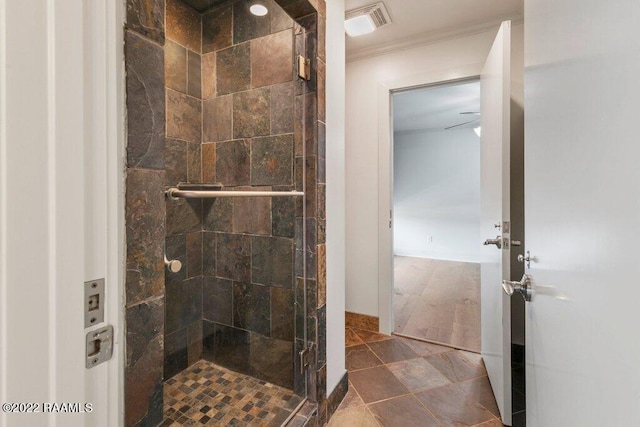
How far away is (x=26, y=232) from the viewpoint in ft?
1.35

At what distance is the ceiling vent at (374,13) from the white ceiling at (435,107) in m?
0.99

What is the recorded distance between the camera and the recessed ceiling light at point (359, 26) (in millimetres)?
2180

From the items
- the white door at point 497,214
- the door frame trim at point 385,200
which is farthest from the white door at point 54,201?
the door frame trim at point 385,200

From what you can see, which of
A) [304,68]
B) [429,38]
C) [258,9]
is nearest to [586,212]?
[304,68]

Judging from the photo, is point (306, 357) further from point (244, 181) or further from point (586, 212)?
point (586, 212)

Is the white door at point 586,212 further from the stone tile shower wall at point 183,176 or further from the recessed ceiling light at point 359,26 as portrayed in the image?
the stone tile shower wall at point 183,176

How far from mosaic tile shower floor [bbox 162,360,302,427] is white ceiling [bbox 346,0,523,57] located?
8.55 feet

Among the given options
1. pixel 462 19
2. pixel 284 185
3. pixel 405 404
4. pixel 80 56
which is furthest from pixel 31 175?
pixel 462 19

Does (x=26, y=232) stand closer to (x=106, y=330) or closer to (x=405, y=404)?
(x=106, y=330)

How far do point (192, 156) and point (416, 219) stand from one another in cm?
496

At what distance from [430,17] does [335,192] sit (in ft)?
5.27

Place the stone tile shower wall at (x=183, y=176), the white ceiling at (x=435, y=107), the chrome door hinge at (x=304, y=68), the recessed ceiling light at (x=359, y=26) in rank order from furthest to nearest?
the white ceiling at (x=435, y=107)
the recessed ceiling light at (x=359, y=26)
the stone tile shower wall at (x=183, y=176)
the chrome door hinge at (x=304, y=68)

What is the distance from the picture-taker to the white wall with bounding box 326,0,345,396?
65.2 inches

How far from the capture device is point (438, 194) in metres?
5.78
